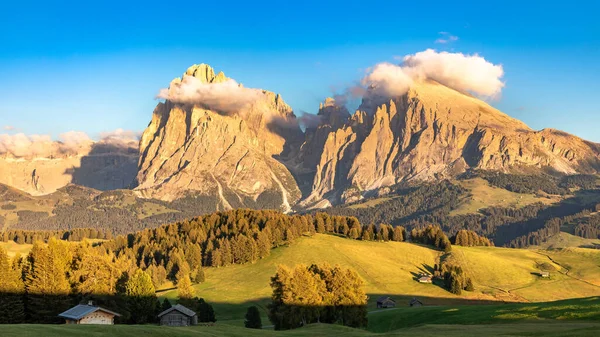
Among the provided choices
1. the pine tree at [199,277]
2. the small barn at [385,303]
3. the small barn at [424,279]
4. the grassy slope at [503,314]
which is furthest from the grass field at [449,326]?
the pine tree at [199,277]

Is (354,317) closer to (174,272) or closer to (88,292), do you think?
(88,292)

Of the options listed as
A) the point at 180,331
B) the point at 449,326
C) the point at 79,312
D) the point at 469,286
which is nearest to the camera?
the point at 180,331

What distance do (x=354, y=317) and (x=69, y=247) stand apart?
2316 inches

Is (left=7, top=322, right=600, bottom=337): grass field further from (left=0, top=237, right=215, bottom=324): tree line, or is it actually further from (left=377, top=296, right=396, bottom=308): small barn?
(left=377, top=296, right=396, bottom=308): small barn

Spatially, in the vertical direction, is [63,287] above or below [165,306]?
above

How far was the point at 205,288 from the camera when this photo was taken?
177875mm

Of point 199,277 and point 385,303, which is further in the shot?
point 199,277

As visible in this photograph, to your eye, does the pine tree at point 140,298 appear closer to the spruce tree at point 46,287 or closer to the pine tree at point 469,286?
the spruce tree at point 46,287

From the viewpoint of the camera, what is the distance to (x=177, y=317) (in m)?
97.9

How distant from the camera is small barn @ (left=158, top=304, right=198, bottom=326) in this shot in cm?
9719

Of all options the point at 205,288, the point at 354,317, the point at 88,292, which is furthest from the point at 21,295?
the point at 205,288

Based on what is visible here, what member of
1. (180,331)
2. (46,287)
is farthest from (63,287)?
(180,331)

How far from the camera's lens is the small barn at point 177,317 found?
9719 centimetres

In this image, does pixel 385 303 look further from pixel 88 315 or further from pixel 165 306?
pixel 88 315
